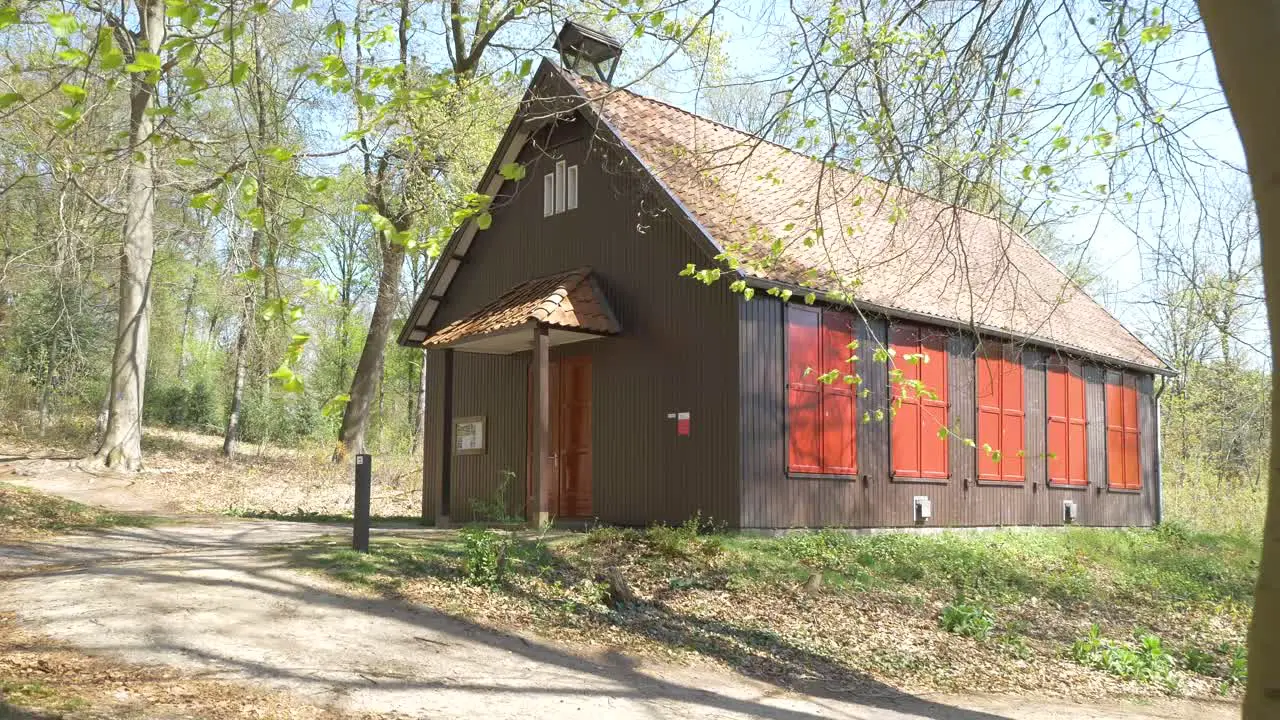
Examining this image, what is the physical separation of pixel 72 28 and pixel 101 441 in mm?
21981

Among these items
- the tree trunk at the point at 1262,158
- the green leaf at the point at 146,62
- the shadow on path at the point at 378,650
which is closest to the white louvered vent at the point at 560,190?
the shadow on path at the point at 378,650

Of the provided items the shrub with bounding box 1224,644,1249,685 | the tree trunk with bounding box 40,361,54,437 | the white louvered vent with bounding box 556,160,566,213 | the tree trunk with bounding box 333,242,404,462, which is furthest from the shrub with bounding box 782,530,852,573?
the tree trunk with bounding box 40,361,54,437

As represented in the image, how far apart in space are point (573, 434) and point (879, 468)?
4.86m

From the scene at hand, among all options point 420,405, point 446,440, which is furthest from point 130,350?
point 420,405

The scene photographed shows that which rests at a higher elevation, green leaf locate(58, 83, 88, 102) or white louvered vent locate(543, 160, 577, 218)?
white louvered vent locate(543, 160, 577, 218)

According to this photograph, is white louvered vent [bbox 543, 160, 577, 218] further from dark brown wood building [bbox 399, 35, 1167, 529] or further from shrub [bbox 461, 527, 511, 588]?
shrub [bbox 461, 527, 511, 588]

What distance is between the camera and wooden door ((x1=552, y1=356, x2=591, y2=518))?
1647 centimetres

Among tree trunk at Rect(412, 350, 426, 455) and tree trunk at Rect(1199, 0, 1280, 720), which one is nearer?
tree trunk at Rect(1199, 0, 1280, 720)

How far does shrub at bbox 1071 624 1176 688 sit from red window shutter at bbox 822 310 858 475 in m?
4.52

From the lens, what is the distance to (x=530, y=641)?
9.33m

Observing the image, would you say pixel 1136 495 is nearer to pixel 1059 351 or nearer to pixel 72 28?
pixel 1059 351

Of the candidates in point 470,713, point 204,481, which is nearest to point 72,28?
Result: point 470,713

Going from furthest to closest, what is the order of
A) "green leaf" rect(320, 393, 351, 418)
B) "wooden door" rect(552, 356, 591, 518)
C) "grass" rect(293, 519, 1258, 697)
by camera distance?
"wooden door" rect(552, 356, 591, 518) → "grass" rect(293, 519, 1258, 697) → "green leaf" rect(320, 393, 351, 418)

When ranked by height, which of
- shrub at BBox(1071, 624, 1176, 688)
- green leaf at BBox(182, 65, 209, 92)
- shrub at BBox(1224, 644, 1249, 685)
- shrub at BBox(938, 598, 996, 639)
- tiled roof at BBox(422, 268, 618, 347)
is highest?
tiled roof at BBox(422, 268, 618, 347)
